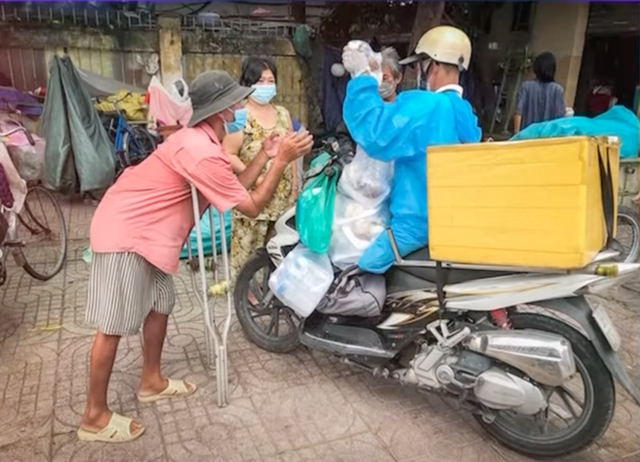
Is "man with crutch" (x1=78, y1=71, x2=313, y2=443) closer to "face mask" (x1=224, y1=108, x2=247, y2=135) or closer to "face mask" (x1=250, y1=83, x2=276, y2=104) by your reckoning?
"face mask" (x1=224, y1=108, x2=247, y2=135)

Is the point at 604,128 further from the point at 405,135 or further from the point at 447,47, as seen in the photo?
the point at 405,135

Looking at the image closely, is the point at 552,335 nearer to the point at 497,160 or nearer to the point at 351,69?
the point at 497,160

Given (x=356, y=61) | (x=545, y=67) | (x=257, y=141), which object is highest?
(x=545, y=67)

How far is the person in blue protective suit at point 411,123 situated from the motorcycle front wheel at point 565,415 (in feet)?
2.17

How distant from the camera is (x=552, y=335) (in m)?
2.21

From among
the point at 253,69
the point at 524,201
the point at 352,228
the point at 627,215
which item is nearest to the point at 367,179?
the point at 352,228

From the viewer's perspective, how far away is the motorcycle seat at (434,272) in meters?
2.37

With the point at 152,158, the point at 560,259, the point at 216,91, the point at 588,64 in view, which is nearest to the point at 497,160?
the point at 560,259

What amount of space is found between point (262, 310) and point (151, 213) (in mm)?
1184

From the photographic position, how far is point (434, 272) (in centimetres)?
250

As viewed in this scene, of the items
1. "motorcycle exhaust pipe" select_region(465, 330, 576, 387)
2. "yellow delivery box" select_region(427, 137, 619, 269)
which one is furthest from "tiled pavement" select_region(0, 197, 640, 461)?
"yellow delivery box" select_region(427, 137, 619, 269)

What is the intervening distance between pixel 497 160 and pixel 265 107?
1.94 meters

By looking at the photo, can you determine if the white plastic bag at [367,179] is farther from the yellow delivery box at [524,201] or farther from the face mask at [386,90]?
the face mask at [386,90]

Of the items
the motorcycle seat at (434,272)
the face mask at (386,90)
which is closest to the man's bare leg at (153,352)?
the motorcycle seat at (434,272)
